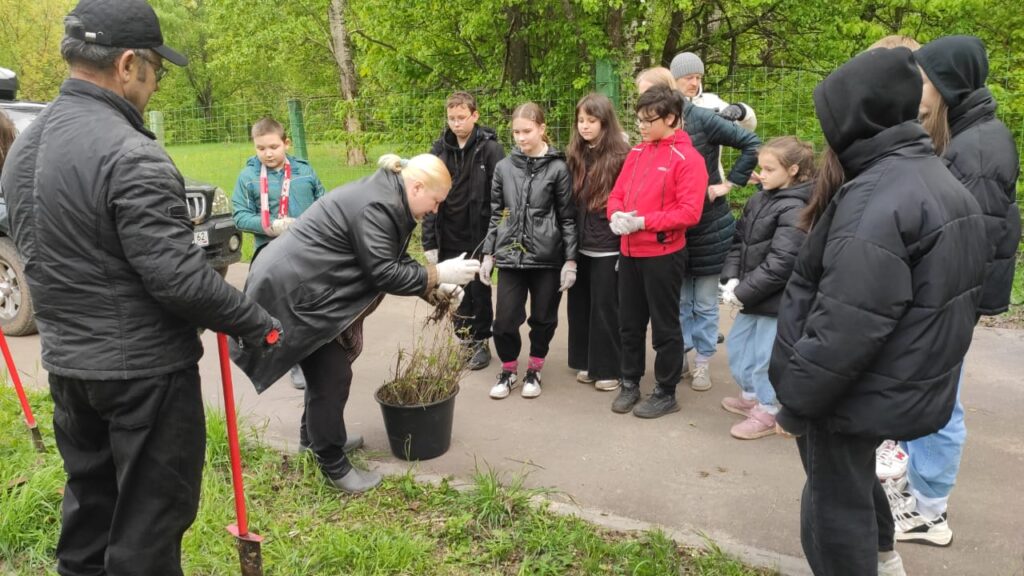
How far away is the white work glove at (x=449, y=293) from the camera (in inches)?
145

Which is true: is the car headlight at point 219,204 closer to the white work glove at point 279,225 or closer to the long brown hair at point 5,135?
the white work glove at point 279,225

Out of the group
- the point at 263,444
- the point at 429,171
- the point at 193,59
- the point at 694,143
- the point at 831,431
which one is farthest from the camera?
the point at 193,59

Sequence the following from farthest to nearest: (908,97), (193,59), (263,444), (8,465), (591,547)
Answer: (193,59), (263,444), (8,465), (591,547), (908,97)

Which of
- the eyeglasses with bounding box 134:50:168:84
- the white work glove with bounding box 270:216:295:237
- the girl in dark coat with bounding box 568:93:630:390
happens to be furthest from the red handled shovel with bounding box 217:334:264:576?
the girl in dark coat with bounding box 568:93:630:390

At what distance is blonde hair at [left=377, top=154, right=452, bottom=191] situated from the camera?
3.44 m

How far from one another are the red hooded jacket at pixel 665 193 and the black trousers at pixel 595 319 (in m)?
0.44

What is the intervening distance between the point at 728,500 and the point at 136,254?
2698mm

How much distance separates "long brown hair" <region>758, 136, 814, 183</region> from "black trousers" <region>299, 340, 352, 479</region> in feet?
7.79

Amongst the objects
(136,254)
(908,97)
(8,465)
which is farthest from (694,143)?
(8,465)

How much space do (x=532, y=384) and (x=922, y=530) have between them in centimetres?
238

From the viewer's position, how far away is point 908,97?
7.09 ft

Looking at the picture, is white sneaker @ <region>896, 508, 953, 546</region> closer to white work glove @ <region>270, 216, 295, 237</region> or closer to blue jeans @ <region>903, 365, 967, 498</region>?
blue jeans @ <region>903, 365, 967, 498</region>

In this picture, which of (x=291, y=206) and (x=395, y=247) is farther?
(x=291, y=206)

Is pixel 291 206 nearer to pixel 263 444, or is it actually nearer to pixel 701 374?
pixel 263 444
